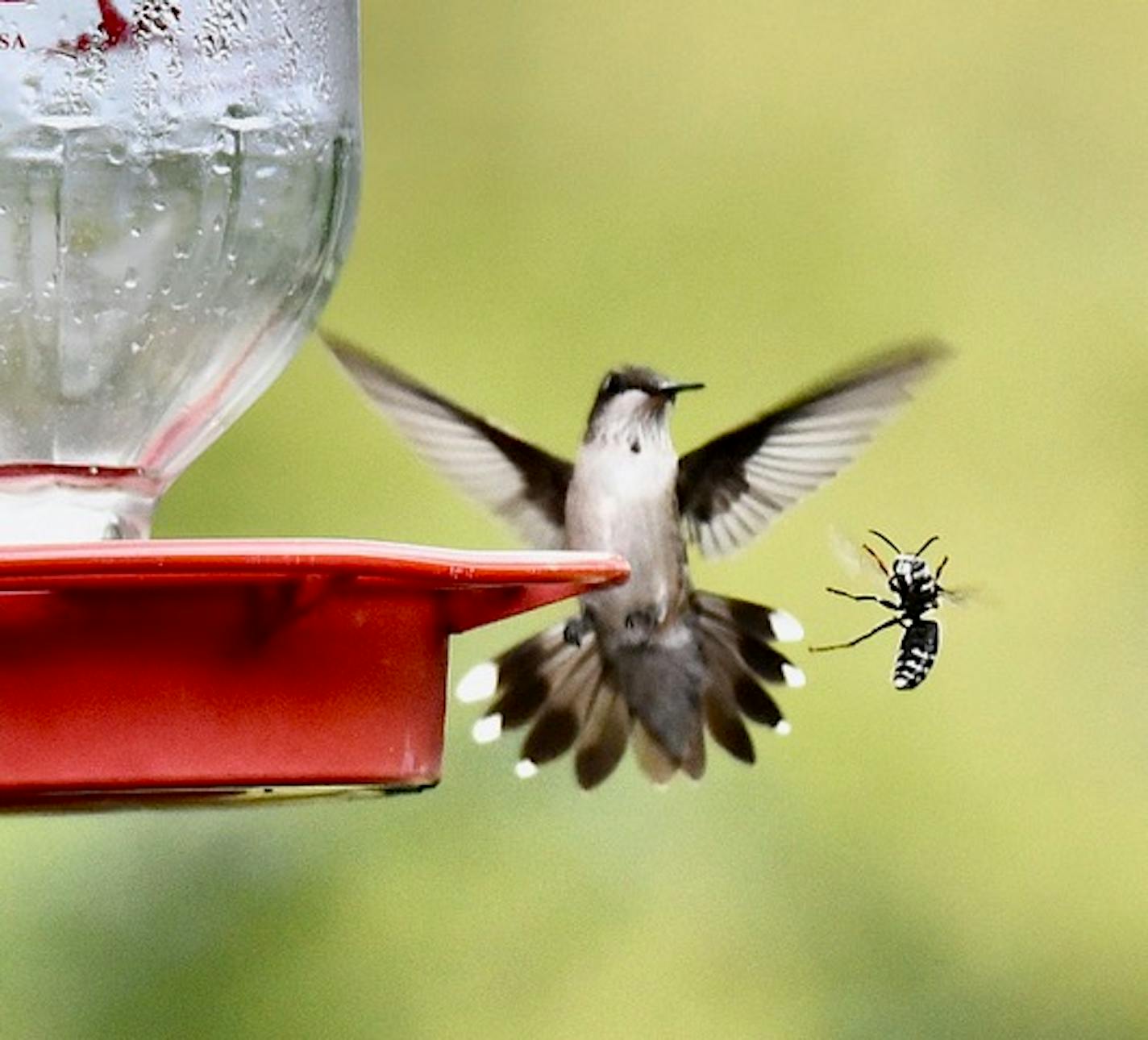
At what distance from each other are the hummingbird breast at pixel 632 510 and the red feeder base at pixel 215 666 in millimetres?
1213

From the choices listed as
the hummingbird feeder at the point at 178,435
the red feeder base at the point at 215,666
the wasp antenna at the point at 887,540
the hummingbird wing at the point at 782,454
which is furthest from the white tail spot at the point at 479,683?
the red feeder base at the point at 215,666

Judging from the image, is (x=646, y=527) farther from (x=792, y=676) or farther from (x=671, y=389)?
(x=792, y=676)

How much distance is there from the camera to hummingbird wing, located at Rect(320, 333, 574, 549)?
3.18 m

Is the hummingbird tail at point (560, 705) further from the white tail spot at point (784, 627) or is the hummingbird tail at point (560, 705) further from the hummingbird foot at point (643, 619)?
the white tail spot at point (784, 627)

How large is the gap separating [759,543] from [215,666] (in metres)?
1.85

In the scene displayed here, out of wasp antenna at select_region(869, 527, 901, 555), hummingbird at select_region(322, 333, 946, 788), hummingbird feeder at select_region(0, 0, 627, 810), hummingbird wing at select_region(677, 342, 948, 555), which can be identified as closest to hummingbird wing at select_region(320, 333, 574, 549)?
hummingbird at select_region(322, 333, 946, 788)

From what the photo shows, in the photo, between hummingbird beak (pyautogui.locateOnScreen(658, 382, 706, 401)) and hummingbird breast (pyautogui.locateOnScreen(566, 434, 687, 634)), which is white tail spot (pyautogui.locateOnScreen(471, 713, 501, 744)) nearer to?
hummingbird breast (pyautogui.locateOnScreen(566, 434, 687, 634))

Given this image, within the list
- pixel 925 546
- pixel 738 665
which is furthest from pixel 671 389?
pixel 925 546

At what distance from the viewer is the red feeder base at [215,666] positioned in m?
1.95

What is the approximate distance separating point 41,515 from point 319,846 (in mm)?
1593

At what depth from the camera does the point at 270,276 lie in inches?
107

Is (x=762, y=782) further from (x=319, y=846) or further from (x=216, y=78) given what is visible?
(x=216, y=78)

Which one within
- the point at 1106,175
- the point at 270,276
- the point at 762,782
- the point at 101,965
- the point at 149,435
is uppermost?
the point at 1106,175

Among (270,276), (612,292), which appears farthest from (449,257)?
(270,276)
